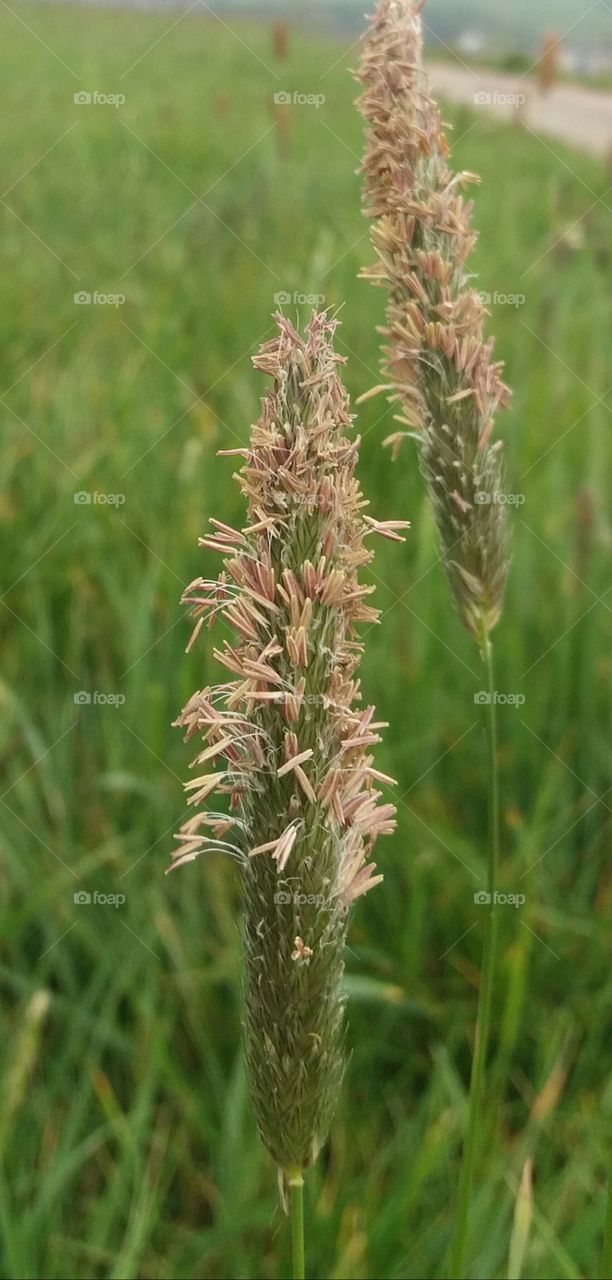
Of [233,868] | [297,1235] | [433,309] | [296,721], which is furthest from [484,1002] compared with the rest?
[233,868]

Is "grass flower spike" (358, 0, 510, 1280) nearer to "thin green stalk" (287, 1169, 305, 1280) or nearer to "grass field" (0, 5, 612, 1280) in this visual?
"thin green stalk" (287, 1169, 305, 1280)

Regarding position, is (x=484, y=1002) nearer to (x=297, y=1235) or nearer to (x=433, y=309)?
(x=297, y=1235)

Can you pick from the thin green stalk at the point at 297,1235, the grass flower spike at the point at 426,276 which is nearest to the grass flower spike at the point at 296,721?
the thin green stalk at the point at 297,1235

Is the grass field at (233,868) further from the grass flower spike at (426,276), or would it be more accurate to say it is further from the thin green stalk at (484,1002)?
the grass flower spike at (426,276)

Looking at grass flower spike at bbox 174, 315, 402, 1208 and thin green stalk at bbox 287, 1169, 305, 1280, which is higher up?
grass flower spike at bbox 174, 315, 402, 1208

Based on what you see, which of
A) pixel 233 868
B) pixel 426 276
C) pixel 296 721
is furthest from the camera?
pixel 233 868

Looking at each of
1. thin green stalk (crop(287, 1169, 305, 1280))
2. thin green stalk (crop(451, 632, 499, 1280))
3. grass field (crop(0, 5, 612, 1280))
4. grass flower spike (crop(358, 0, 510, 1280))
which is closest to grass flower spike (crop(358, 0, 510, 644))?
grass flower spike (crop(358, 0, 510, 1280))

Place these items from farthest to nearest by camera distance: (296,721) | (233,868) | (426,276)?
(233,868), (426,276), (296,721)
